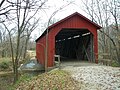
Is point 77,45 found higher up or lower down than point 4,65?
higher up

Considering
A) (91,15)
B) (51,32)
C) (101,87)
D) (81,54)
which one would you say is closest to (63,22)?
(51,32)

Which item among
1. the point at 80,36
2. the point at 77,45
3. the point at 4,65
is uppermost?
the point at 80,36

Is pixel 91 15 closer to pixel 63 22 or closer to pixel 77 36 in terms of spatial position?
pixel 77 36

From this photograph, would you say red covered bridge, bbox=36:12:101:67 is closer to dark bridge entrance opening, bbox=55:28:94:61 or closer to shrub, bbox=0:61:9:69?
dark bridge entrance opening, bbox=55:28:94:61

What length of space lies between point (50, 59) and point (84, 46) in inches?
181

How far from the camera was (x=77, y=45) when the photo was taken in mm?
19344

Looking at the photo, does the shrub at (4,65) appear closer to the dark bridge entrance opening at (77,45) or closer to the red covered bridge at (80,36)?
the dark bridge entrance opening at (77,45)

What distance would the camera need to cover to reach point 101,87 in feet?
23.4

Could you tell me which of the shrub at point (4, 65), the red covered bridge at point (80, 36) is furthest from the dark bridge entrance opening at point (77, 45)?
the shrub at point (4, 65)

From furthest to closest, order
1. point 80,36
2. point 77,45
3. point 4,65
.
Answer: point 4,65 → point 77,45 → point 80,36

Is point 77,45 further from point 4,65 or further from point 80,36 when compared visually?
point 4,65

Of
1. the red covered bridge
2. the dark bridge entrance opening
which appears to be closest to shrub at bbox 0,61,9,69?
the dark bridge entrance opening

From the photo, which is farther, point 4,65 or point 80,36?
point 4,65

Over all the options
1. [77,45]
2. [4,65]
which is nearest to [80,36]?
[77,45]
